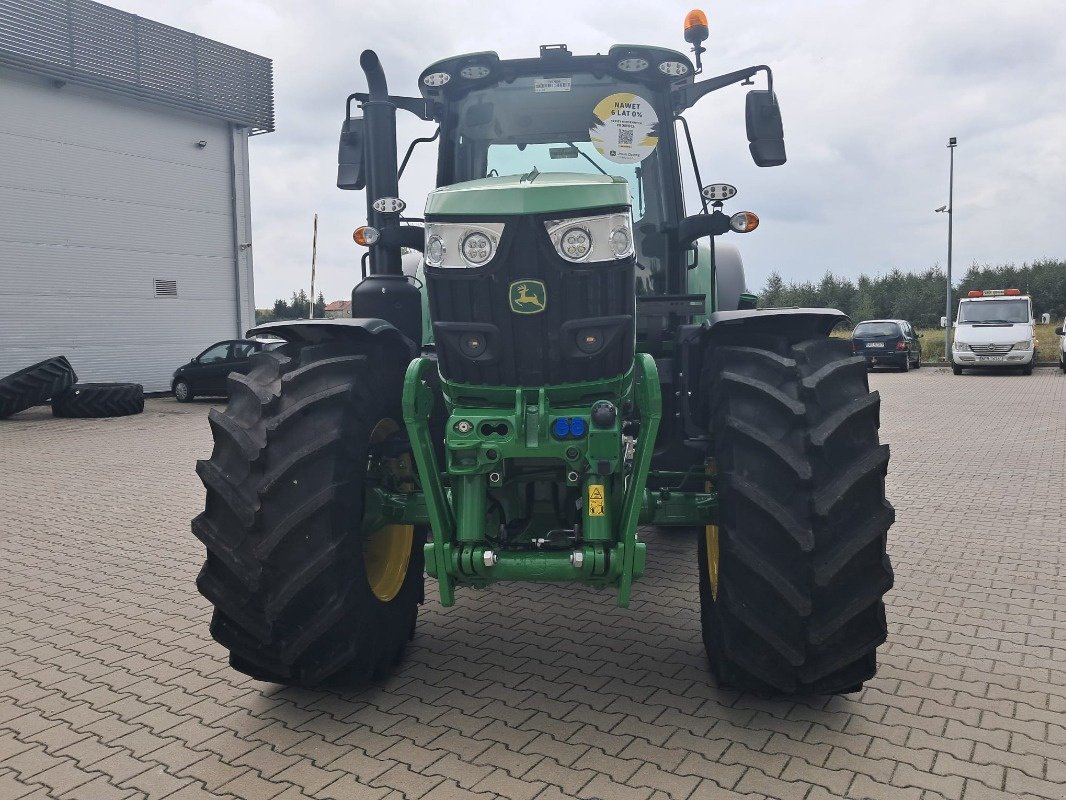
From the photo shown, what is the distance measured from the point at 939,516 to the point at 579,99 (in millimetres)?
4787

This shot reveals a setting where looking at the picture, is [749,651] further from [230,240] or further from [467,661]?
[230,240]

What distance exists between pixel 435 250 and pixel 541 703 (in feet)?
6.33

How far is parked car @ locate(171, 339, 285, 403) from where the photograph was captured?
794 inches

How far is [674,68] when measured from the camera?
5.00 metres

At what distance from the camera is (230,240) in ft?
81.8

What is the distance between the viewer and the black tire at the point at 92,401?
17.4 metres

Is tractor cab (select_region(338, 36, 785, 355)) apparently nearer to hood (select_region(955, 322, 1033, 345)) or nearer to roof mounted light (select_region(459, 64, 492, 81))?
roof mounted light (select_region(459, 64, 492, 81))

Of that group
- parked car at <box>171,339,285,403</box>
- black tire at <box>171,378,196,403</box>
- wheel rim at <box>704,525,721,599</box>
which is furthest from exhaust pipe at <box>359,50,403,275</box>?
black tire at <box>171,378,196,403</box>

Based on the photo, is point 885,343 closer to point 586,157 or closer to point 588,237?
point 586,157

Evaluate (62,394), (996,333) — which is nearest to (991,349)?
(996,333)

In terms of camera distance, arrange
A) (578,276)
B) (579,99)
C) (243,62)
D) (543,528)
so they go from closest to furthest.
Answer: (578,276) → (543,528) → (579,99) → (243,62)

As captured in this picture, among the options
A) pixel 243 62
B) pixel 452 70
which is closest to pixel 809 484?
pixel 452 70

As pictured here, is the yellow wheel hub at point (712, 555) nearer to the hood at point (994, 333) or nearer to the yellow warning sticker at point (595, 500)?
the yellow warning sticker at point (595, 500)

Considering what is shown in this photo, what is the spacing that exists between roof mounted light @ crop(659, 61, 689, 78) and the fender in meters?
2.11
